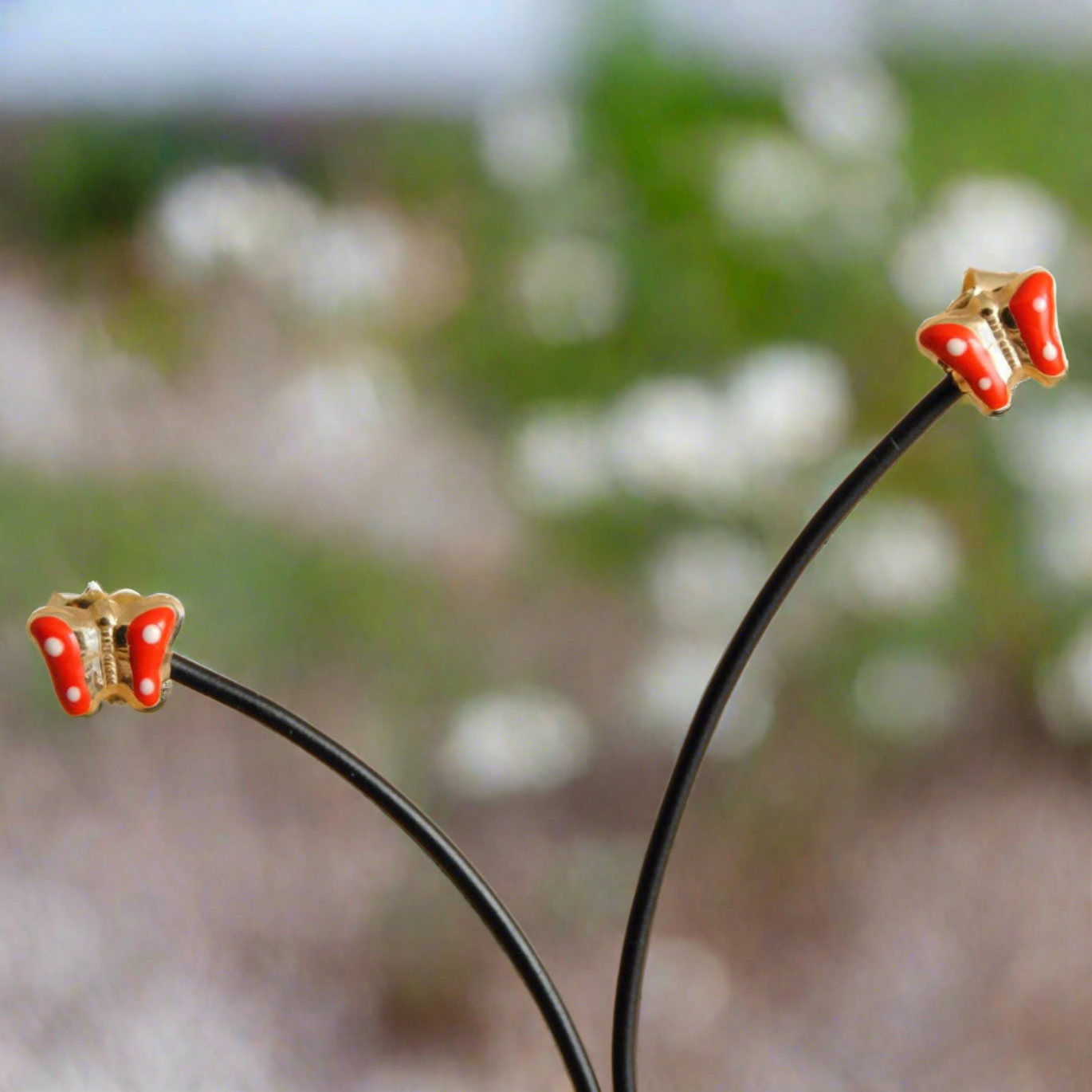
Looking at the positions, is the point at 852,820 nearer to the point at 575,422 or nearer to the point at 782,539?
the point at 782,539

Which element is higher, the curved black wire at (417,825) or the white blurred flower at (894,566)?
the white blurred flower at (894,566)

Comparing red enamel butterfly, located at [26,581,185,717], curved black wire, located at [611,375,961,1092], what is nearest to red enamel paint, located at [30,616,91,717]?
red enamel butterfly, located at [26,581,185,717]

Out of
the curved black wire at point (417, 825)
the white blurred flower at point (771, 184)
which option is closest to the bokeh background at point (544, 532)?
the white blurred flower at point (771, 184)

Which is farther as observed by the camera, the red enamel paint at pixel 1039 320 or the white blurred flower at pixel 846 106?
the white blurred flower at pixel 846 106

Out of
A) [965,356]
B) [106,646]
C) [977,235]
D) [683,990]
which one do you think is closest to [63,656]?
[106,646]

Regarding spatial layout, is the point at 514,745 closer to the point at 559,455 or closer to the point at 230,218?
the point at 559,455

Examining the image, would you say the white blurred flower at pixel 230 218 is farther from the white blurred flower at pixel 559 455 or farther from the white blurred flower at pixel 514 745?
the white blurred flower at pixel 514 745
